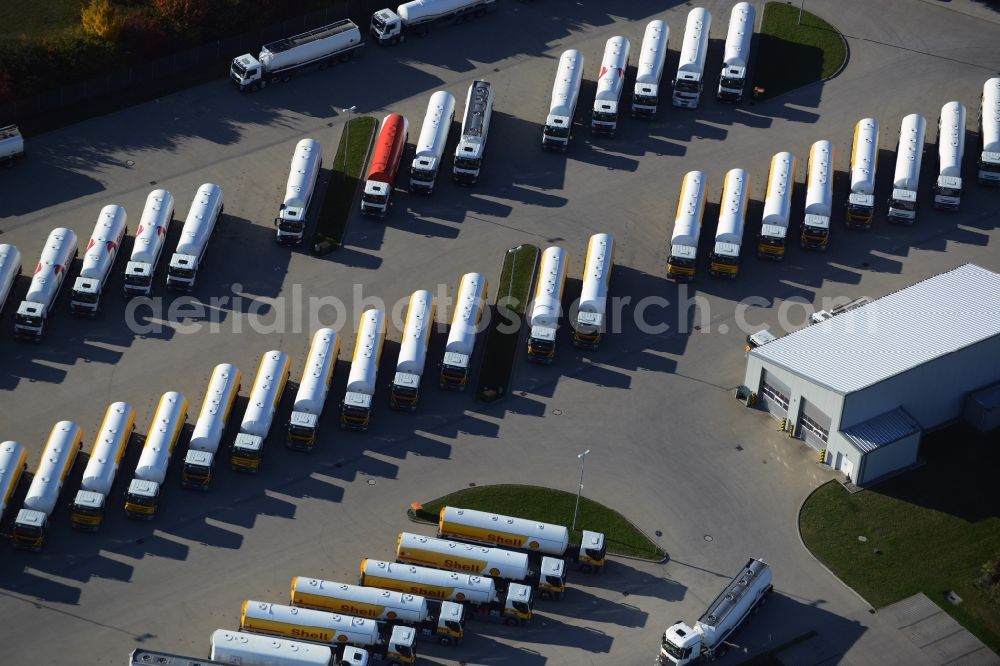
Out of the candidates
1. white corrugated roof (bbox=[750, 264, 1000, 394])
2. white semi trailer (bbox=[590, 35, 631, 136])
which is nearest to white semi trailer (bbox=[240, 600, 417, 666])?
white corrugated roof (bbox=[750, 264, 1000, 394])

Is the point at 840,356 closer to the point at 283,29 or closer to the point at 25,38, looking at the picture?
the point at 283,29

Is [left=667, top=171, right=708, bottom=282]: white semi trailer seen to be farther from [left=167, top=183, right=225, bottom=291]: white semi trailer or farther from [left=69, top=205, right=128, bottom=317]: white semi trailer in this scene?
[left=69, top=205, right=128, bottom=317]: white semi trailer

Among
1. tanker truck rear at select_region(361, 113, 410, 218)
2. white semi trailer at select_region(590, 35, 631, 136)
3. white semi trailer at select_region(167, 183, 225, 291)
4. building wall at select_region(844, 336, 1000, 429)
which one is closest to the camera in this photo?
building wall at select_region(844, 336, 1000, 429)

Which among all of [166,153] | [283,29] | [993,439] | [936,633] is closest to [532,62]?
[283,29]

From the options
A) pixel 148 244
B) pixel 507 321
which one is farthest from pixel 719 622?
pixel 148 244

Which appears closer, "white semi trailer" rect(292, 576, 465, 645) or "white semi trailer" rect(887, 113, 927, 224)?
"white semi trailer" rect(292, 576, 465, 645)

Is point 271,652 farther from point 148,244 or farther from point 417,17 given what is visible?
point 417,17

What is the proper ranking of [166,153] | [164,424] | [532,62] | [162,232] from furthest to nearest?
[532,62] < [166,153] < [162,232] < [164,424]
